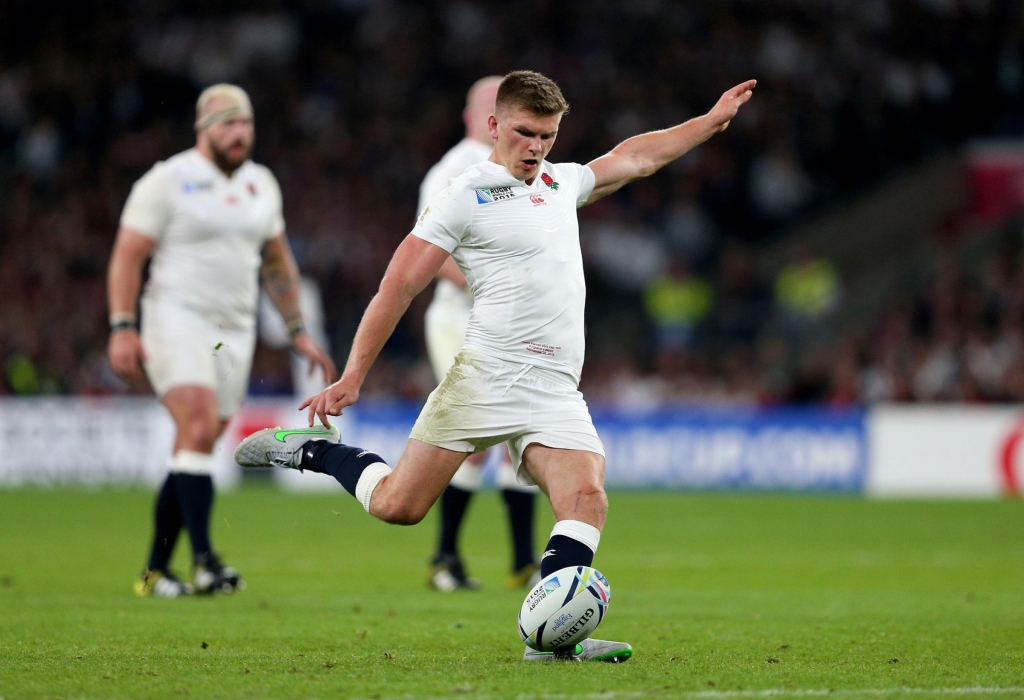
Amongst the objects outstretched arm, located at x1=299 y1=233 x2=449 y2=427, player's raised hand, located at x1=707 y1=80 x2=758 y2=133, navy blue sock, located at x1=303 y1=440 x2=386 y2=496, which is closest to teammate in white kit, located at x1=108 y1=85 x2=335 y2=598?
navy blue sock, located at x1=303 y1=440 x2=386 y2=496

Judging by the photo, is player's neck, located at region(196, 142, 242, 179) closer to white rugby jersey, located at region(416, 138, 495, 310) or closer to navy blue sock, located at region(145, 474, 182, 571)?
white rugby jersey, located at region(416, 138, 495, 310)

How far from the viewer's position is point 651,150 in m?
5.95

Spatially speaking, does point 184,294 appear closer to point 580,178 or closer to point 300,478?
point 580,178

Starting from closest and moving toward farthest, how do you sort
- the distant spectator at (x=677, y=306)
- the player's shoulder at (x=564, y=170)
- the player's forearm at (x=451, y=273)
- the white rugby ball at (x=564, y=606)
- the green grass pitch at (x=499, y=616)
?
the green grass pitch at (x=499, y=616) < the white rugby ball at (x=564, y=606) < the player's shoulder at (x=564, y=170) < the player's forearm at (x=451, y=273) < the distant spectator at (x=677, y=306)

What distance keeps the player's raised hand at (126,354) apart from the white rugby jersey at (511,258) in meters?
2.60

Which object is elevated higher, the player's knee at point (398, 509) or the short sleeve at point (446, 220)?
the short sleeve at point (446, 220)

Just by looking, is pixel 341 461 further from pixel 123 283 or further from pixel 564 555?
pixel 123 283

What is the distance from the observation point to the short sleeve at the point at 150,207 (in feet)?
25.3

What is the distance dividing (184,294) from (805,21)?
65.7ft

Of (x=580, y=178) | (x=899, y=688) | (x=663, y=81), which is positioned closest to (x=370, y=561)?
(x=580, y=178)

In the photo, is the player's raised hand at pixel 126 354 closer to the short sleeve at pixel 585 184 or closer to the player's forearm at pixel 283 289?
the player's forearm at pixel 283 289

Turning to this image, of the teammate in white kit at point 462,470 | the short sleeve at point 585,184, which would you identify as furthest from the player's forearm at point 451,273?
the short sleeve at point 585,184

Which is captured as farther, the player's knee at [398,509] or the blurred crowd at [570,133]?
the blurred crowd at [570,133]

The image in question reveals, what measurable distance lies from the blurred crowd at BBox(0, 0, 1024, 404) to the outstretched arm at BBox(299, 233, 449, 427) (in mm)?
15085
